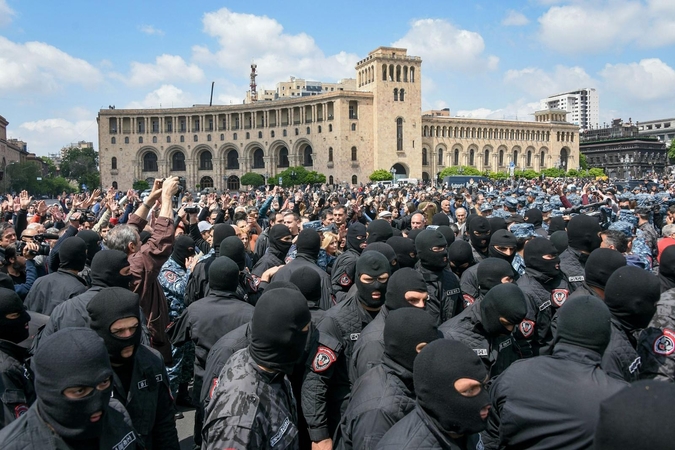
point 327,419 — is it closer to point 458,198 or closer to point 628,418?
point 628,418

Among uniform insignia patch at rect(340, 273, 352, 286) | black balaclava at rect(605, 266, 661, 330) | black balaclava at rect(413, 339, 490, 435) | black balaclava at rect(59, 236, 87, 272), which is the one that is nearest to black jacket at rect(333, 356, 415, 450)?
black balaclava at rect(413, 339, 490, 435)

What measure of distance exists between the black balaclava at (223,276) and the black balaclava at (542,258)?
8.81 feet

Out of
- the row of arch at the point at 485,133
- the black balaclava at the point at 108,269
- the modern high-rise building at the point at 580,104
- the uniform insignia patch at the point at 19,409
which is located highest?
the modern high-rise building at the point at 580,104

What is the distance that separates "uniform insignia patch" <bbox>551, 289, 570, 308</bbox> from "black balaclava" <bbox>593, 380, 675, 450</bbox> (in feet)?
10.7

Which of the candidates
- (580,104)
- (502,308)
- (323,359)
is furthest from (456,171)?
(580,104)

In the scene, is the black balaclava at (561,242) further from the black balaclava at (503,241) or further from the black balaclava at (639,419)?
the black balaclava at (639,419)

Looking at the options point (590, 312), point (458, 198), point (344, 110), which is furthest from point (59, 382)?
point (344, 110)

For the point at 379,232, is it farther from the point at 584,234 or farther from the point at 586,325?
the point at 586,325

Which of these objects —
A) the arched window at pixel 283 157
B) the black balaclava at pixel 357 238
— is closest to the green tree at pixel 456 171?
the arched window at pixel 283 157

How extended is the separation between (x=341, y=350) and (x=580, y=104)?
197933mm

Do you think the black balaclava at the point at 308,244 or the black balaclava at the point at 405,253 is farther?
the black balaclava at the point at 405,253

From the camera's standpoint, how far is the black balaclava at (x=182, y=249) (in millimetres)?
5910

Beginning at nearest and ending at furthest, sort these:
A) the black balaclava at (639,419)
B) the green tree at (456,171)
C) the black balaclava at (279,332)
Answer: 1. the black balaclava at (639,419)
2. the black balaclava at (279,332)
3. the green tree at (456,171)

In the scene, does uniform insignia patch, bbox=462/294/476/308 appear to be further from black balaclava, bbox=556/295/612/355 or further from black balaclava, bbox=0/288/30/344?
black balaclava, bbox=0/288/30/344
